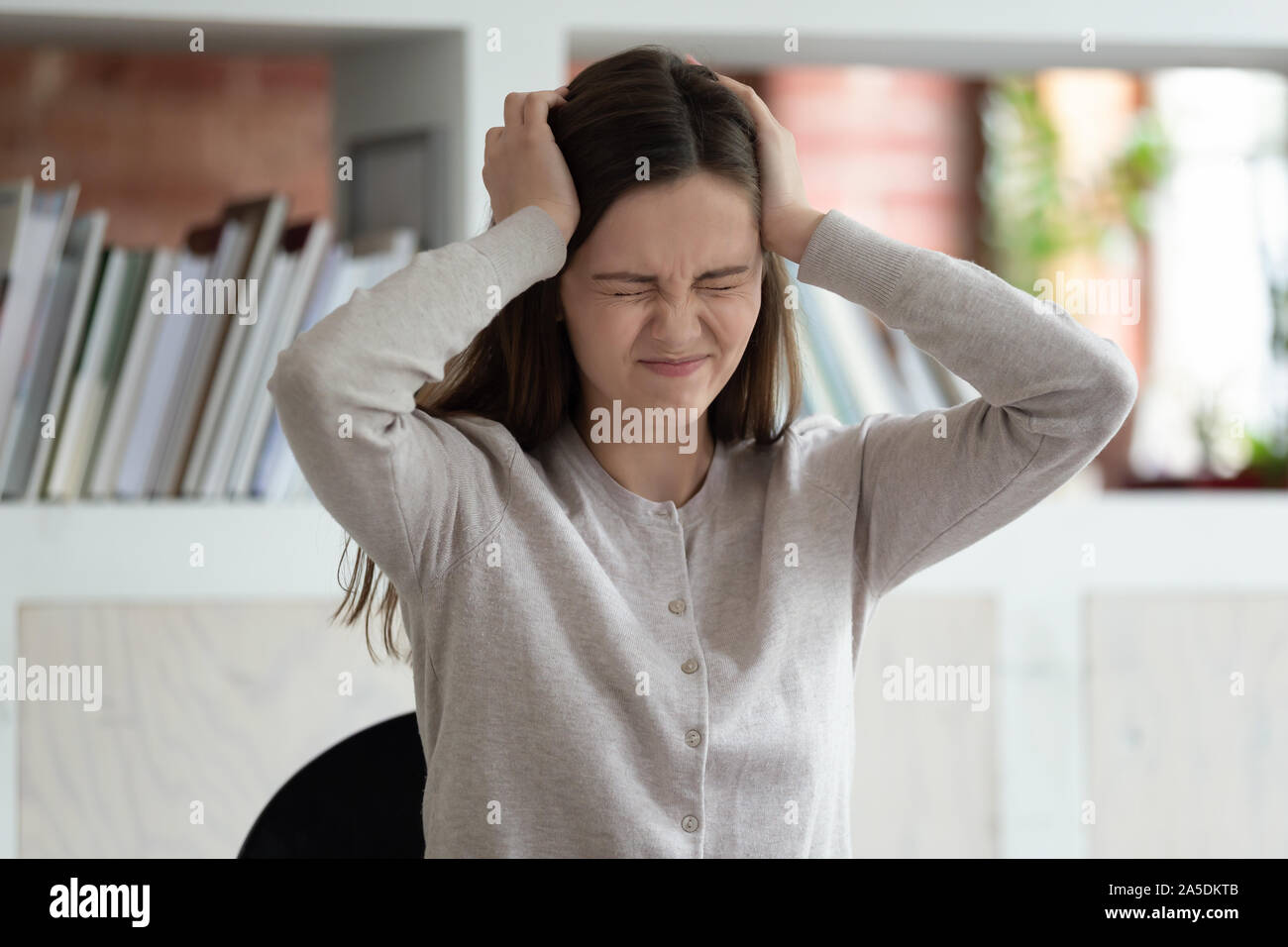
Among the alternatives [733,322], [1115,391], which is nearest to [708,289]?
[733,322]

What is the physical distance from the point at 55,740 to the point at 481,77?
0.88 m

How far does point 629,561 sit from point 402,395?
22 cm

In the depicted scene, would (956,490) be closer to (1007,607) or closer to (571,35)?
(1007,607)

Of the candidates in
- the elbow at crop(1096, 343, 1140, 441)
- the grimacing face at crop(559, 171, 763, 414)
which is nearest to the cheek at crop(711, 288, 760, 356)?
the grimacing face at crop(559, 171, 763, 414)

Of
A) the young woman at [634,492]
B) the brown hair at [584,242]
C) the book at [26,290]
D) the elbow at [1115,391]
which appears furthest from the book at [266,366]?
the elbow at [1115,391]

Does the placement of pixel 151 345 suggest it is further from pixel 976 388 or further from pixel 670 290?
pixel 976 388

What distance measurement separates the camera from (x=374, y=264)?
1536 millimetres

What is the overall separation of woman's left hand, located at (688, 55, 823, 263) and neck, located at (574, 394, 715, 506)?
0.16 meters

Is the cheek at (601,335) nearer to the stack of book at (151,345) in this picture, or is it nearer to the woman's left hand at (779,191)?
the woman's left hand at (779,191)

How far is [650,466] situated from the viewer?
1.04 meters

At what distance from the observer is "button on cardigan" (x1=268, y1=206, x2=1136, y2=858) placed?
2.91 feet

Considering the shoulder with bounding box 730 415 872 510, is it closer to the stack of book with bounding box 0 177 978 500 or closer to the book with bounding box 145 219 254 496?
the stack of book with bounding box 0 177 978 500
